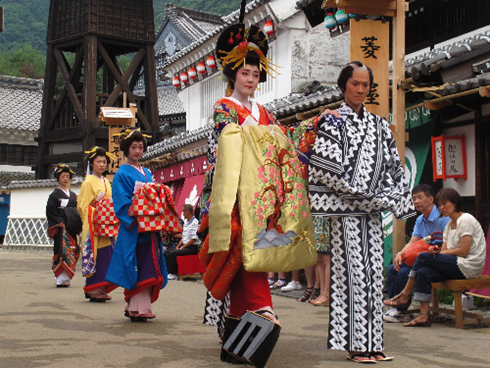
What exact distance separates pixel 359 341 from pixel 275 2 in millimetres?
13257

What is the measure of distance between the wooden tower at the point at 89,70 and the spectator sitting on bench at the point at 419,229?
20.6m

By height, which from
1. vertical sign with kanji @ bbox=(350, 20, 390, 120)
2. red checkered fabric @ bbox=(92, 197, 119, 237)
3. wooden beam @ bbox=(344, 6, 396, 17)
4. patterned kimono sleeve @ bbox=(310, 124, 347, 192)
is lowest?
red checkered fabric @ bbox=(92, 197, 119, 237)

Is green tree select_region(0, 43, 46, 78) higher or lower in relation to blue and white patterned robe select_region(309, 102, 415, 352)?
higher

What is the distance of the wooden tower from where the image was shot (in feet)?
87.4

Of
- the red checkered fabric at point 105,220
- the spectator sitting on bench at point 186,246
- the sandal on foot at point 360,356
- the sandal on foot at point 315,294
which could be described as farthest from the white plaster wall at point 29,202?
the sandal on foot at point 360,356

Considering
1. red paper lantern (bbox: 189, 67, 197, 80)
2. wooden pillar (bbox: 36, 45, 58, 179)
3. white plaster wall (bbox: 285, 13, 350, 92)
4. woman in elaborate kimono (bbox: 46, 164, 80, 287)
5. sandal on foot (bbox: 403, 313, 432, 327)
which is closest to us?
sandal on foot (bbox: 403, 313, 432, 327)

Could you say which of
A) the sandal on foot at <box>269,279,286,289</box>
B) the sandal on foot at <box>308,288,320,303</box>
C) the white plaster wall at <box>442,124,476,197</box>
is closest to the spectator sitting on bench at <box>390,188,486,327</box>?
the sandal on foot at <box>308,288,320,303</box>

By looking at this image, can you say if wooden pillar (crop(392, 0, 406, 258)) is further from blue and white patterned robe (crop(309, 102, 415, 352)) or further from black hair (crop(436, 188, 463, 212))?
blue and white patterned robe (crop(309, 102, 415, 352))

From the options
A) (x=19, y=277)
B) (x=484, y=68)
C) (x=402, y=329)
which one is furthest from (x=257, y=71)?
(x=19, y=277)

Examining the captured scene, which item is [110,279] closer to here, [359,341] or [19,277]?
[359,341]

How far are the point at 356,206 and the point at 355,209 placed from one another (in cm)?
2

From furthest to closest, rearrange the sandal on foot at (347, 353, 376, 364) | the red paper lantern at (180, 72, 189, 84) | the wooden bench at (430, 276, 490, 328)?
the red paper lantern at (180, 72, 189, 84) < the wooden bench at (430, 276, 490, 328) < the sandal on foot at (347, 353, 376, 364)

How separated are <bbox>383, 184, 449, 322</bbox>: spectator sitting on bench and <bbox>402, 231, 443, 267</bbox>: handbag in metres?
0.05

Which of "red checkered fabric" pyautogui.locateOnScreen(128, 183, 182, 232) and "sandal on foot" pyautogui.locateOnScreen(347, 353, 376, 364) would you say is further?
"red checkered fabric" pyautogui.locateOnScreen(128, 183, 182, 232)
